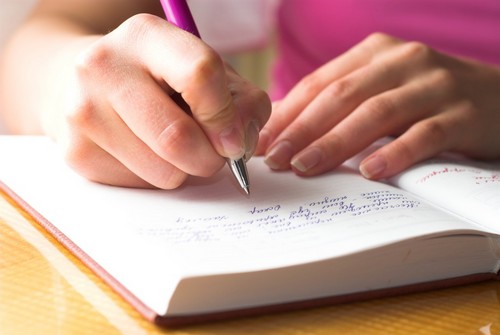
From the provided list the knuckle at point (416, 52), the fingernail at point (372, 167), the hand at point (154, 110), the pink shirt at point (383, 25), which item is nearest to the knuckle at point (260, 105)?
the hand at point (154, 110)

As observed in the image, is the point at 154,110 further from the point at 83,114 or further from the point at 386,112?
the point at 386,112

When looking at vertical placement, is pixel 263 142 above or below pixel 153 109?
below

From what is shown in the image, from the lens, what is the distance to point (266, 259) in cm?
43

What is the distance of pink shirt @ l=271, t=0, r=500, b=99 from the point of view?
3.37 ft

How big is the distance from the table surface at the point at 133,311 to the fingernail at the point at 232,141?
0.43 feet

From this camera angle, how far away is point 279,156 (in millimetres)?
641

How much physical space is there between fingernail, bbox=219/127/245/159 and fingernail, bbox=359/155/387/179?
144mm

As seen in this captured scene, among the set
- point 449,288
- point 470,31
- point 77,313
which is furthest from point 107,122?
point 470,31

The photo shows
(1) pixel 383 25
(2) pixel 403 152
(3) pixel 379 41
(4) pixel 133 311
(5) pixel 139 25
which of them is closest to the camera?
(4) pixel 133 311

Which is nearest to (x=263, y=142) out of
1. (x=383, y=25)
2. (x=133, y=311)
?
(x=133, y=311)

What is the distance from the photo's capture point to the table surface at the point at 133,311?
0.42 meters

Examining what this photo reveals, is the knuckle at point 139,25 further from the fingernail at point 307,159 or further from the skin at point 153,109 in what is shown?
the fingernail at point 307,159

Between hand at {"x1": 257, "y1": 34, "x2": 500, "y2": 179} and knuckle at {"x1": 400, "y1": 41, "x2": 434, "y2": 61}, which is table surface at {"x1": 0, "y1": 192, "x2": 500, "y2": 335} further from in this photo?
knuckle at {"x1": 400, "y1": 41, "x2": 434, "y2": 61}

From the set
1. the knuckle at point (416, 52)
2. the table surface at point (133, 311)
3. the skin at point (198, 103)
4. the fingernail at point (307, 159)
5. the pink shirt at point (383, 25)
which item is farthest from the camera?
the pink shirt at point (383, 25)
